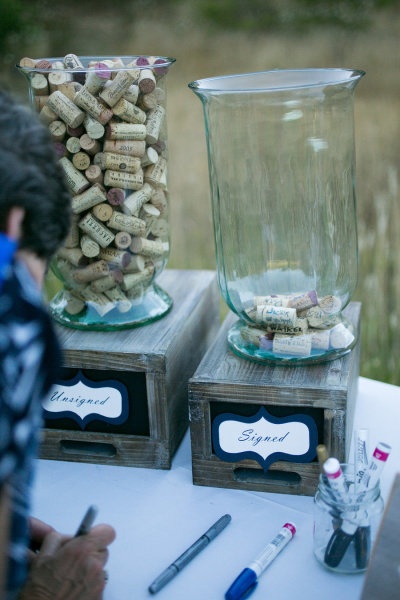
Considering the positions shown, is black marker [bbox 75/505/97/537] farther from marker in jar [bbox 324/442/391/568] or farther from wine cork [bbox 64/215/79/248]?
wine cork [bbox 64/215/79/248]

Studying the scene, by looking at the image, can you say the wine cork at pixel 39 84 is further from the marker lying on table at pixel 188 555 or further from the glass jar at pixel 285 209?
the marker lying on table at pixel 188 555

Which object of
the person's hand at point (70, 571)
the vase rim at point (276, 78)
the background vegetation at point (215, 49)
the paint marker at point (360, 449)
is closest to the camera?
the person's hand at point (70, 571)

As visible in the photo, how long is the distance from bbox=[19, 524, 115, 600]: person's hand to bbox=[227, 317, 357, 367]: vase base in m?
0.34

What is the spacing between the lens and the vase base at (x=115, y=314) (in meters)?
1.10

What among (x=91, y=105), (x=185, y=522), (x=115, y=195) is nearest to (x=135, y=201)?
(x=115, y=195)

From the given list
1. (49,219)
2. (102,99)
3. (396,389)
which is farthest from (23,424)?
(396,389)

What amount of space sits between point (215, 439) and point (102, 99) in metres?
0.50

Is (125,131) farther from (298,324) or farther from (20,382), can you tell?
(20,382)

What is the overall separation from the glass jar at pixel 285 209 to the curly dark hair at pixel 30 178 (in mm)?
362

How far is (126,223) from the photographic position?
105cm

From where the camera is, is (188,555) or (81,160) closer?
(188,555)

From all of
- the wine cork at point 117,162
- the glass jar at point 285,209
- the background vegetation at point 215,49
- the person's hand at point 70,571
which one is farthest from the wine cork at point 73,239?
the background vegetation at point 215,49

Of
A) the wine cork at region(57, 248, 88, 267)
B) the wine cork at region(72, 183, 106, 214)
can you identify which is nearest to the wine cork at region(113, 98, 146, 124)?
the wine cork at region(72, 183, 106, 214)

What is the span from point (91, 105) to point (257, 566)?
0.65 metres
